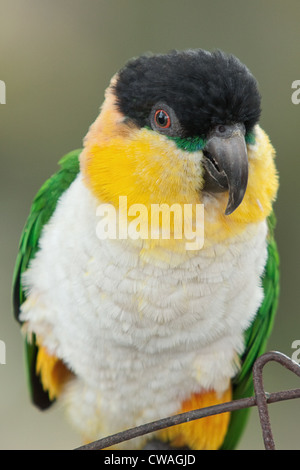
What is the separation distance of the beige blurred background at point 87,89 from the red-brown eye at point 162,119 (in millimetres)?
1319

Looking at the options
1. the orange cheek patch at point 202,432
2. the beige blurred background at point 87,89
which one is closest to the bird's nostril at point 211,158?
the orange cheek patch at point 202,432

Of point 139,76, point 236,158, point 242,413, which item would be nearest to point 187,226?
point 236,158

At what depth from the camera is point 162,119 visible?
3.07ft

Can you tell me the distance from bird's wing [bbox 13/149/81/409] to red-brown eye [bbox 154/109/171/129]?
342 millimetres

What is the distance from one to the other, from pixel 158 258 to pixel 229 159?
231 mm

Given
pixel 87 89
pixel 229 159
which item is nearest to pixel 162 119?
pixel 229 159

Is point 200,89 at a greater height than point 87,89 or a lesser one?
lesser

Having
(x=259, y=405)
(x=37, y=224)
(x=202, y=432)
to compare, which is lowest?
(x=202, y=432)

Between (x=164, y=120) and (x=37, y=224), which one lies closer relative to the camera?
(x=164, y=120)

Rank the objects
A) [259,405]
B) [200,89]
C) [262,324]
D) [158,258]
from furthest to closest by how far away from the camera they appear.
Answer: [262,324]
[158,258]
[200,89]
[259,405]

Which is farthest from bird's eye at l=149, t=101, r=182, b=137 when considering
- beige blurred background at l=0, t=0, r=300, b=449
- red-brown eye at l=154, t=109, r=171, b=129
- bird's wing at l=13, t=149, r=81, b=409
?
beige blurred background at l=0, t=0, r=300, b=449

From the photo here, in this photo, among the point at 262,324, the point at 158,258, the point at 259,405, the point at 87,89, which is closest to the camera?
the point at 259,405

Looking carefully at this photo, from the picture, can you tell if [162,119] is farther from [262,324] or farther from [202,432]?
[202,432]
